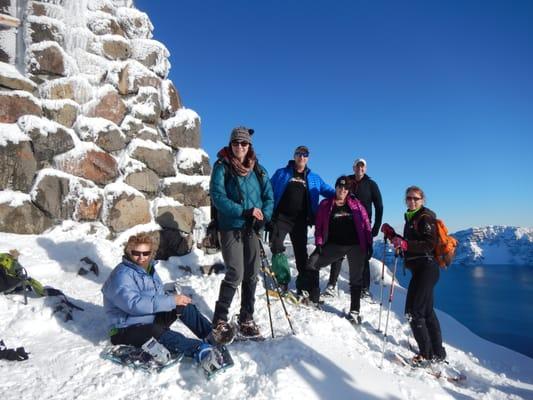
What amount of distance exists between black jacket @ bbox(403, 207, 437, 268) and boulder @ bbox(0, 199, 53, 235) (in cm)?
822

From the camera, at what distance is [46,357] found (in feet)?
13.1

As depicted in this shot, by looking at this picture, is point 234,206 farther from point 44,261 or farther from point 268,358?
point 44,261

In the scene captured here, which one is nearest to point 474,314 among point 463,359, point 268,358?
point 463,359

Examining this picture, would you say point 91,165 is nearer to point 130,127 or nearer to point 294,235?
point 130,127

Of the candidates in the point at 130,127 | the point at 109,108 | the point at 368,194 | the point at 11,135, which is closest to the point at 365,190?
the point at 368,194

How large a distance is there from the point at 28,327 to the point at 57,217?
14.0 feet

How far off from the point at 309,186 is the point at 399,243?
227cm

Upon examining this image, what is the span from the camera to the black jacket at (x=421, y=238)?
487cm

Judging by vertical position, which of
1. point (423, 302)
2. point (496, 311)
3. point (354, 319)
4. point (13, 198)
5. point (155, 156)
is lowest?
point (496, 311)

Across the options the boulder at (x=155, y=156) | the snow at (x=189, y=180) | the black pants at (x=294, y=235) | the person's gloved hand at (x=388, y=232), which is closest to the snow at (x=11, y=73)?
the boulder at (x=155, y=156)

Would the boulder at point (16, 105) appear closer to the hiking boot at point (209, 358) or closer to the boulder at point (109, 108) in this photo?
the boulder at point (109, 108)

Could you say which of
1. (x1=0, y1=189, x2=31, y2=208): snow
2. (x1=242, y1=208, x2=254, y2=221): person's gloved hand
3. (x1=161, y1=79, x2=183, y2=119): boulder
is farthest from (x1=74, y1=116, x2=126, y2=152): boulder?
(x1=242, y1=208, x2=254, y2=221): person's gloved hand

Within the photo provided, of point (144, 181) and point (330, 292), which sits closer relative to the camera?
point (330, 292)

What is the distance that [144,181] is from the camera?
9.69 meters
